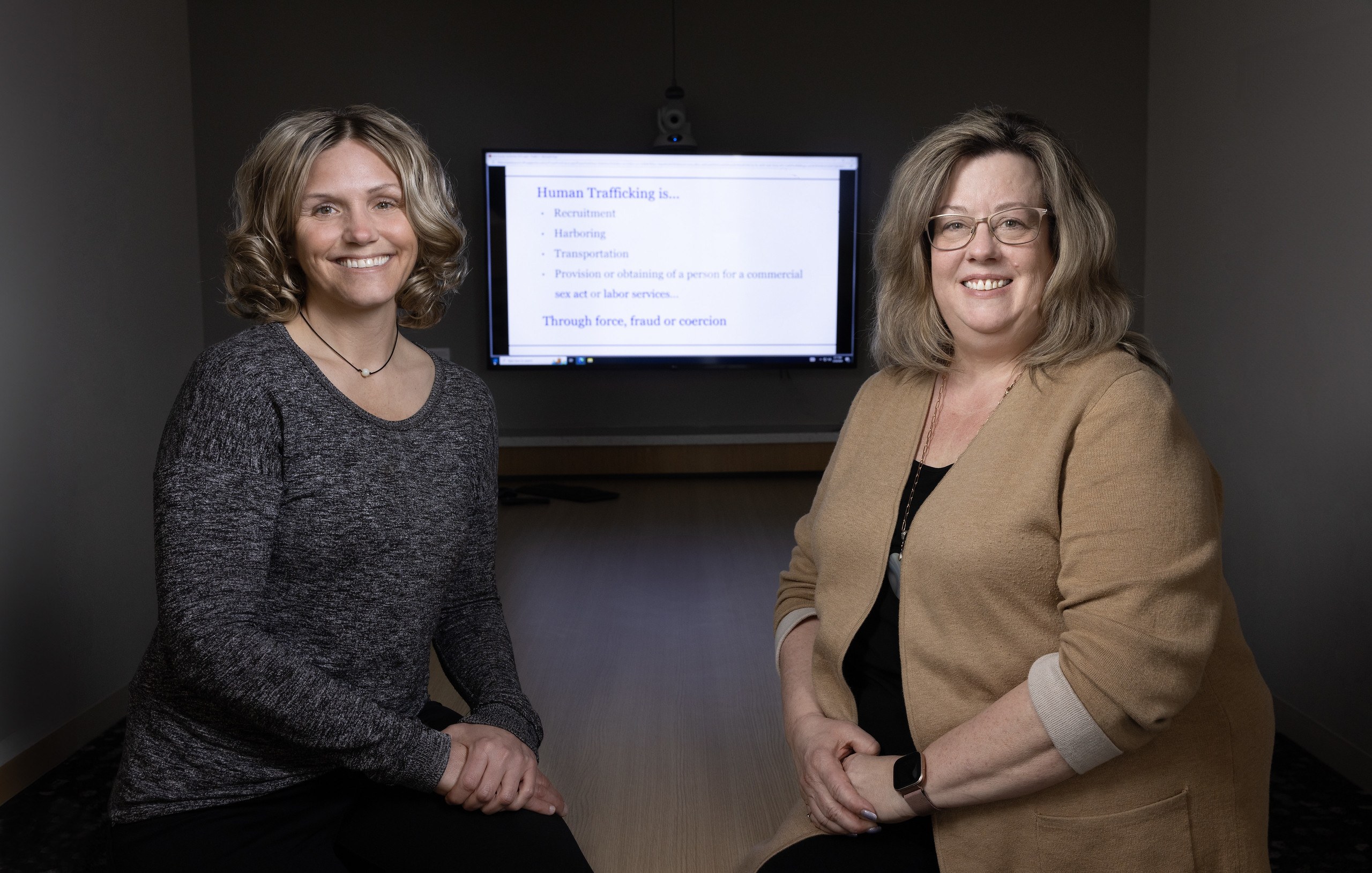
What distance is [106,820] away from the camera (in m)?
1.77

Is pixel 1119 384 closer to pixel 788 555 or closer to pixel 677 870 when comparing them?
pixel 677 870

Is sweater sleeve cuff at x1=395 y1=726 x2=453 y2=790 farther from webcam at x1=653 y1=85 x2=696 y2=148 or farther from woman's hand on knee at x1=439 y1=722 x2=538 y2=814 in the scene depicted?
webcam at x1=653 y1=85 x2=696 y2=148

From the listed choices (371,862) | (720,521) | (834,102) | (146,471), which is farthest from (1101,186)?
(371,862)

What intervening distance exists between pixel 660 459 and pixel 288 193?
10.0 ft

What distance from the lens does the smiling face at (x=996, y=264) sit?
1.13m

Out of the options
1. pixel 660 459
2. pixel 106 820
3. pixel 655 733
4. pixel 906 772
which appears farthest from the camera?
pixel 660 459

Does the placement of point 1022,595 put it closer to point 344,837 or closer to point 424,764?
point 424,764

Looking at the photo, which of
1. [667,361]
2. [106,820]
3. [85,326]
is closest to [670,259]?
[667,361]

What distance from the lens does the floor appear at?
5.38 feet

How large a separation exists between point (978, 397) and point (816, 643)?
1.18ft

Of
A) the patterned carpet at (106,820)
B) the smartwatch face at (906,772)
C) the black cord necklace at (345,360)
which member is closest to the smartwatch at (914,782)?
the smartwatch face at (906,772)

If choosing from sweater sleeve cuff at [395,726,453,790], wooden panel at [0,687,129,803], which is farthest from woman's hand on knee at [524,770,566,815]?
wooden panel at [0,687,129,803]

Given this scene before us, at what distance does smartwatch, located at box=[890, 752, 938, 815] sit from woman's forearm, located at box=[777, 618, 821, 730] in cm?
17

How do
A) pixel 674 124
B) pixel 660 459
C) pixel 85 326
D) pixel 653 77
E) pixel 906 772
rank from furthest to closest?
pixel 660 459, pixel 653 77, pixel 674 124, pixel 85 326, pixel 906 772
